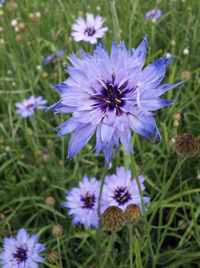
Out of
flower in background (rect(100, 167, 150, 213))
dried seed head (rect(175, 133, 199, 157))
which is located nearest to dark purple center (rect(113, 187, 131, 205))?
flower in background (rect(100, 167, 150, 213))

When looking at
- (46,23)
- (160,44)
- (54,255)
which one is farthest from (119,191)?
(46,23)

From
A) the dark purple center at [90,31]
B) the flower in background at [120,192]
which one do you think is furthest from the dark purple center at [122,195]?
the dark purple center at [90,31]

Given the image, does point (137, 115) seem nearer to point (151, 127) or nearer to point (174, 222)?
point (151, 127)

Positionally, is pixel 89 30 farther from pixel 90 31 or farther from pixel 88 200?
pixel 88 200

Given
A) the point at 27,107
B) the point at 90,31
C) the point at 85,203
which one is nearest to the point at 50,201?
the point at 85,203

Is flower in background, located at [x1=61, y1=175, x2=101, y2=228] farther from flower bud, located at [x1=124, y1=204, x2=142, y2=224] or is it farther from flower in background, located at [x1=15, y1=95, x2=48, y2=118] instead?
flower in background, located at [x1=15, y1=95, x2=48, y2=118]
